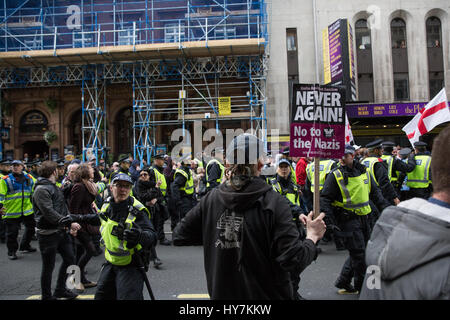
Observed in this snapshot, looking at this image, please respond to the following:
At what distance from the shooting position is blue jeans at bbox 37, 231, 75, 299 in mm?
4426

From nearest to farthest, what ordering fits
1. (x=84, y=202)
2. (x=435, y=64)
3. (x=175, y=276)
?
1. (x=84, y=202)
2. (x=175, y=276)
3. (x=435, y=64)

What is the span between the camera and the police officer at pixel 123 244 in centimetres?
321

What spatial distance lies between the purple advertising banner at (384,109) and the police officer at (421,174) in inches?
485

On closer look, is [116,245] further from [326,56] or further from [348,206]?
[326,56]

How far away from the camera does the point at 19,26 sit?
20578 millimetres

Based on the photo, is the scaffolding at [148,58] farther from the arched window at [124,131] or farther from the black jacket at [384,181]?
the black jacket at [384,181]

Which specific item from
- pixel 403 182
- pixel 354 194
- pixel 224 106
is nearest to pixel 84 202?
A: pixel 354 194

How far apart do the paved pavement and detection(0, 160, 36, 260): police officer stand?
51 cm

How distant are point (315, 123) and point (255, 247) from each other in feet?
5.45

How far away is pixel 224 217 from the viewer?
219 cm

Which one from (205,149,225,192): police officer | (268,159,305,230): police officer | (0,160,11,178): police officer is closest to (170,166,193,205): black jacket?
(205,149,225,192): police officer
